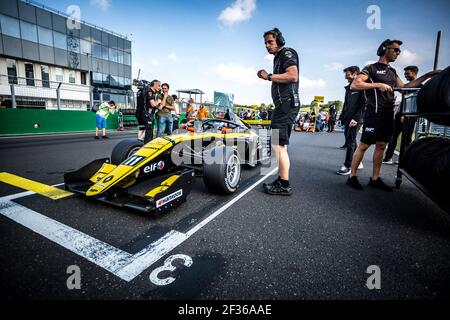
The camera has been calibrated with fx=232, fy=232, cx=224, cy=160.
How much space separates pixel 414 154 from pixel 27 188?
4.84 metres

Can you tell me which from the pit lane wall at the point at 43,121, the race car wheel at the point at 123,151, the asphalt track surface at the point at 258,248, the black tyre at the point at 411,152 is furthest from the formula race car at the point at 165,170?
the pit lane wall at the point at 43,121

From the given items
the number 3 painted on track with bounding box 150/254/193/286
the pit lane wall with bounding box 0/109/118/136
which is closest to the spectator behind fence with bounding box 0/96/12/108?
the pit lane wall with bounding box 0/109/118/136

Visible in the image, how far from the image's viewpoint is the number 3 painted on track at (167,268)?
1413mm

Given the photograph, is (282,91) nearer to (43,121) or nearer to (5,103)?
(43,121)

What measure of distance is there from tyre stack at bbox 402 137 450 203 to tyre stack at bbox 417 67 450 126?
0.34 meters

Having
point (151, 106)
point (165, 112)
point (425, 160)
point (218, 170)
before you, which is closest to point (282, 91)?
point (218, 170)

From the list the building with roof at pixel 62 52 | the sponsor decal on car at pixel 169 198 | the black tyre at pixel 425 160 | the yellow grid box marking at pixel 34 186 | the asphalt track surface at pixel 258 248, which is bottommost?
the asphalt track surface at pixel 258 248

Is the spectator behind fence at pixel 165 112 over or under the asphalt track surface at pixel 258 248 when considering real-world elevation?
over

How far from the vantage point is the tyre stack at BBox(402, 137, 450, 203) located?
2.06 meters

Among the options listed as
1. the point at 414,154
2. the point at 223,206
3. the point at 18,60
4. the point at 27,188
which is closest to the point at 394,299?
the point at 223,206

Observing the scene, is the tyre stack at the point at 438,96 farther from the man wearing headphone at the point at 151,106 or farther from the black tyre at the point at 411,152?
the man wearing headphone at the point at 151,106

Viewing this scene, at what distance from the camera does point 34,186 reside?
3.01m

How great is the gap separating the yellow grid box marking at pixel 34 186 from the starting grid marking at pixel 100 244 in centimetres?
38
